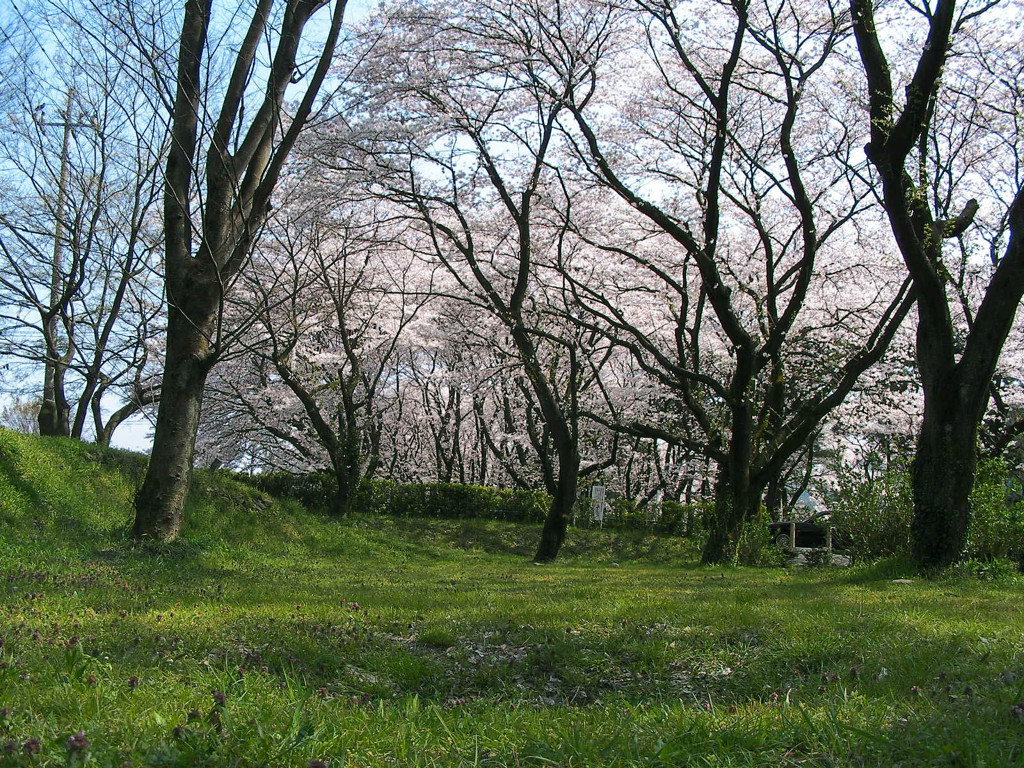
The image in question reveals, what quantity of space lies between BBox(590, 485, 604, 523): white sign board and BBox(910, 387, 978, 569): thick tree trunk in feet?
50.3

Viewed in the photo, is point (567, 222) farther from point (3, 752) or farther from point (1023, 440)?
point (1023, 440)

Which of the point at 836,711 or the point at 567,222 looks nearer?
the point at 836,711

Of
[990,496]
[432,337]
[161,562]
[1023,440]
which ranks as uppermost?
[432,337]

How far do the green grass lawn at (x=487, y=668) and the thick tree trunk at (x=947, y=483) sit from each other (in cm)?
46

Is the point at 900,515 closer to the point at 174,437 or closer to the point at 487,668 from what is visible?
the point at 487,668

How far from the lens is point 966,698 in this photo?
304 cm

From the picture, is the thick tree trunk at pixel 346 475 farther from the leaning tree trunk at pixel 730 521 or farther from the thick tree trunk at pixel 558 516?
the leaning tree trunk at pixel 730 521

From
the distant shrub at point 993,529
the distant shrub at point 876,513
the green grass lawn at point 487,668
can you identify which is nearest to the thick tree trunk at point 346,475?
the green grass lawn at point 487,668

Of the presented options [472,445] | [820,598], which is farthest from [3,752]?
[472,445]

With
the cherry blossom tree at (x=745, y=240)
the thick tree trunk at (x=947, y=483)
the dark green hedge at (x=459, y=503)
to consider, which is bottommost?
the dark green hedge at (x=459, y=503)

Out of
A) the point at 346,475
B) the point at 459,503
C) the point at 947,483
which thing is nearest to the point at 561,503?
the point at 346,475

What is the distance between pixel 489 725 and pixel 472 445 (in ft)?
104

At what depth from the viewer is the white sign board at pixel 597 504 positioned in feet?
77.1

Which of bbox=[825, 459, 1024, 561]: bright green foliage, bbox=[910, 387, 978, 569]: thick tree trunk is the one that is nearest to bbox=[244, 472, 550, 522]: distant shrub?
bbox=[825, 459, 1024, 561]: bright green foliage
